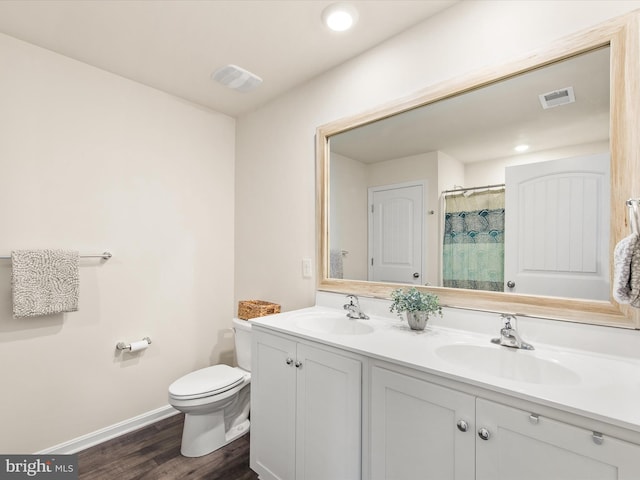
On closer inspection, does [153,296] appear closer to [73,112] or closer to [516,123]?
[73,112]

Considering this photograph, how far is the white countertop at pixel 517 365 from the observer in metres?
0.80

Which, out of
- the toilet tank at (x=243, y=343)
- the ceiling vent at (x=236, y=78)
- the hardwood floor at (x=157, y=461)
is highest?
the ceiling vent at (x=236, y=78)

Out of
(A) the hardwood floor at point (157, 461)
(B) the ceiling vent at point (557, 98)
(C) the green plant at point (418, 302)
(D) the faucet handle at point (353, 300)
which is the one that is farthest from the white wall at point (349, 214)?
(A) the hardwood floor at point (157, 461)

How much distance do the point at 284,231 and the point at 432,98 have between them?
1.27 metres

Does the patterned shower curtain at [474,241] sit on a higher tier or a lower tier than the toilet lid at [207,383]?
higher

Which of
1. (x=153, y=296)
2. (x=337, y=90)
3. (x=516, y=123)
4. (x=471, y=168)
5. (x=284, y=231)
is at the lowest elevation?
(x=153, y=296)

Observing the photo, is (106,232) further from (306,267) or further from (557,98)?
(557,98)

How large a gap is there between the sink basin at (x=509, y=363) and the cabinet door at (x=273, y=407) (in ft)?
2.30

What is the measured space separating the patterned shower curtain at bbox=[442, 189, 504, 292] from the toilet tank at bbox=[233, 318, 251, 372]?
137 centimetres

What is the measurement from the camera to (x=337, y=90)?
1.98 m

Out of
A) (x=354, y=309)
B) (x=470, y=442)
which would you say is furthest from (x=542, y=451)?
(x=354, y=309)

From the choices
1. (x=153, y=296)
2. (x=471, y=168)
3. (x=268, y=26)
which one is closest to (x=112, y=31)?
(x=268, y=26)

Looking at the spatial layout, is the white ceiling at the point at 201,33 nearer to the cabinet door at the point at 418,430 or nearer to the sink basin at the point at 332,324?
the sink basin at the point at 332,324

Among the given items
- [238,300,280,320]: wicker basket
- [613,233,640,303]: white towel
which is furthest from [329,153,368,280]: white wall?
[613,233,640,303]: white towel
